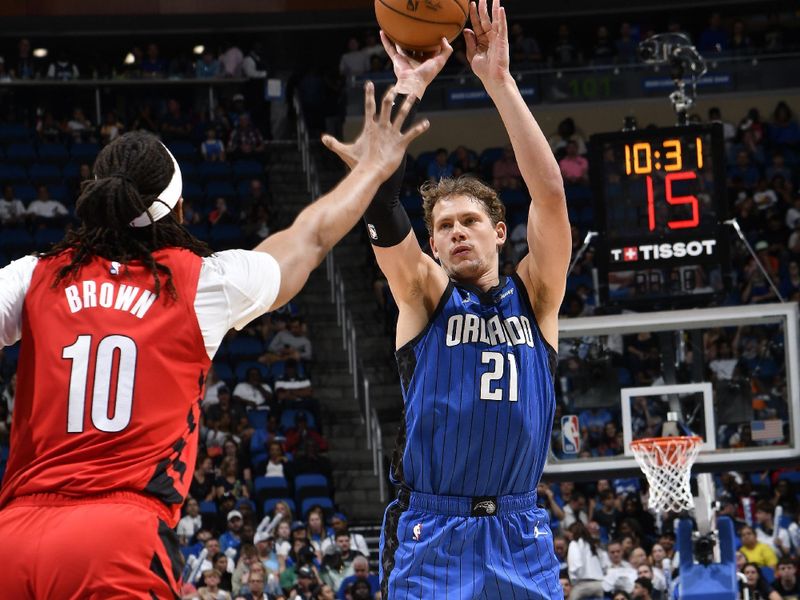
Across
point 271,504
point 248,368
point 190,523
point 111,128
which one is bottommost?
point 190,523

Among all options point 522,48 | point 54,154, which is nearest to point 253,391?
point 54,154

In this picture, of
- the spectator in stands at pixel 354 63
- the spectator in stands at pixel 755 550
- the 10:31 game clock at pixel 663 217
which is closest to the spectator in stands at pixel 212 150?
the spectator in stands at pixel 354 63

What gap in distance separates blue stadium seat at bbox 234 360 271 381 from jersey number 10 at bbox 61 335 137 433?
1454cm

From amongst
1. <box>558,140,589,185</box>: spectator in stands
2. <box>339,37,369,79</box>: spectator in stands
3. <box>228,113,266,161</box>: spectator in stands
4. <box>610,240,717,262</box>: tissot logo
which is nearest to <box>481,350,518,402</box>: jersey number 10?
<box>610,240,717,262</box>: tissot logo

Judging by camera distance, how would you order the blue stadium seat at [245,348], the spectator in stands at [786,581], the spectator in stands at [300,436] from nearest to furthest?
the spectator in stands at [786,581]
the spectator in stands at [300,436]
the blue stadium seat at [245,348]

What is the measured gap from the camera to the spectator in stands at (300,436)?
1686 cm

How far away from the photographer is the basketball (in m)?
4.99

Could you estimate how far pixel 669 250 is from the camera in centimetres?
1081

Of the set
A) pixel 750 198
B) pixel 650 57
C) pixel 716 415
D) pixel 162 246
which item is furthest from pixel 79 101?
pixel 162 246

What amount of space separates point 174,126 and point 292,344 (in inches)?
215

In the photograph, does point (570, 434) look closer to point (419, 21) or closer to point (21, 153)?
point (419, 21)

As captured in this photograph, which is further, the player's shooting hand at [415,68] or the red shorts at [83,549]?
the player's shooting hand at [415,68]

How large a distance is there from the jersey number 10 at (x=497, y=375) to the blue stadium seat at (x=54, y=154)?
1727cm

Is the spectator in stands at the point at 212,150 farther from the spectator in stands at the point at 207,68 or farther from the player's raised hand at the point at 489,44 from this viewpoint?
the player's raised hand at the point at 489,44
